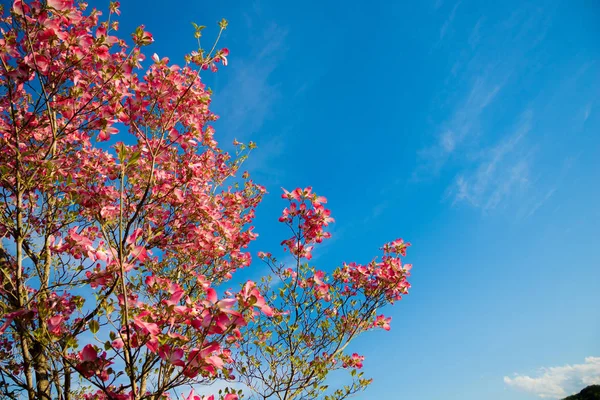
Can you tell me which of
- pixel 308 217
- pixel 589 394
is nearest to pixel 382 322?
pixel 308 217

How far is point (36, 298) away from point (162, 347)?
1962mm

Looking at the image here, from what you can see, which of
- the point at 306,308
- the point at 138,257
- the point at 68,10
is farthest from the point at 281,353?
the point at 68,10

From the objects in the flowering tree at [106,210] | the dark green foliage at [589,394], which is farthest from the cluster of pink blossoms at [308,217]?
the dark green foliage at [589,394]

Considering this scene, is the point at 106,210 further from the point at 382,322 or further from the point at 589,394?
the point at 589,394

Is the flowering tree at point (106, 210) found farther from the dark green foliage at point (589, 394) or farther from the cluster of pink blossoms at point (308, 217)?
the dark green foliage at point (589, 394)

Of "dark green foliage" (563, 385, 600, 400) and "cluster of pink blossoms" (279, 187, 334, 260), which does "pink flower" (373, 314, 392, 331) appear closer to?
"cluster of pink blossoms" (279, 187, 334, 260)

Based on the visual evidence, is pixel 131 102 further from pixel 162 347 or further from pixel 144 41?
pixel 162 347

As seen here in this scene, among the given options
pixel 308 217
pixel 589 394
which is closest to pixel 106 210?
pixel 308 217

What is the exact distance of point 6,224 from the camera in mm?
3252

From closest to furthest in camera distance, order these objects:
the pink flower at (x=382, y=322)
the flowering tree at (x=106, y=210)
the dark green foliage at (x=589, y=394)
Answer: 1. the flowering tree at (x=106, y=210)
2. the pink flower at (x=382, y=322)
3. the dark green foliage at (x=589, y=394)

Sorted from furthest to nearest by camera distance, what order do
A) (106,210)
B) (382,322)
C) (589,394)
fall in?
1. (589,394)
2. (382,322)
3. (106,210)

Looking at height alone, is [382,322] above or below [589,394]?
above

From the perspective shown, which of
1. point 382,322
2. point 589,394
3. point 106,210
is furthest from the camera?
point 589,394

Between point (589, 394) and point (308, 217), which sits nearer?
point (308, 217)
